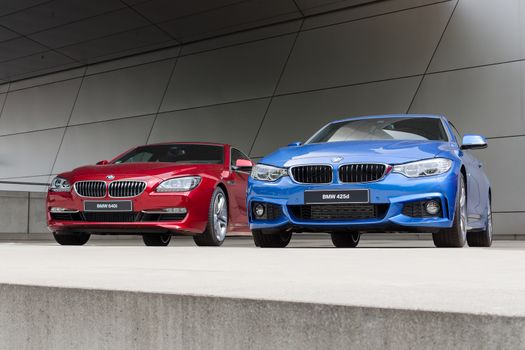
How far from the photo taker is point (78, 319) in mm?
2439

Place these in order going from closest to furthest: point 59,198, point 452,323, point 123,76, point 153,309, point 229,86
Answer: point 452,323
point 153,309
point 59,198
point 229,86
point 123,76

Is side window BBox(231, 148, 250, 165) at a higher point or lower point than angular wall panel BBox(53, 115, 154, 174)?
lower

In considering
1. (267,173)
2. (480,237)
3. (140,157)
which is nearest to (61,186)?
(140,157)

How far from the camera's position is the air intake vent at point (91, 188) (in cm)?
839

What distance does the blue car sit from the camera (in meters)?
6.51

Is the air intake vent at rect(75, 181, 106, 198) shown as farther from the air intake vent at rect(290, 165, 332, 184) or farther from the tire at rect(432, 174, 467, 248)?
the tire at rect(432, 174, 467, 248)

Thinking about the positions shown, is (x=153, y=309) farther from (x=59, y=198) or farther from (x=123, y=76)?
(x=123, y=76)

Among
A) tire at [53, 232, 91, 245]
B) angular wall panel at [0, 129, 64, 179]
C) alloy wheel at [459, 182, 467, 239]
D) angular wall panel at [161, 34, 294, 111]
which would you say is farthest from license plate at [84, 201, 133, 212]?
angular wall panel at [0, 129, 64, 179]

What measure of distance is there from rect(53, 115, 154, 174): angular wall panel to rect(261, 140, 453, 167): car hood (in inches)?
529

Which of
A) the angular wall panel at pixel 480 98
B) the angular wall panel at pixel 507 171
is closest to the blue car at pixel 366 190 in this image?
the angular wall panel at pixel 507 171

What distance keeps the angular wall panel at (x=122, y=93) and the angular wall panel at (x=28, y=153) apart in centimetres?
125

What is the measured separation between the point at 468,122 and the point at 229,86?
6.67 m

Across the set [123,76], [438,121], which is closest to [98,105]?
[123,76]

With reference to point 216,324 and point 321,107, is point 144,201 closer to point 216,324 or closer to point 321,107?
point 216,324
